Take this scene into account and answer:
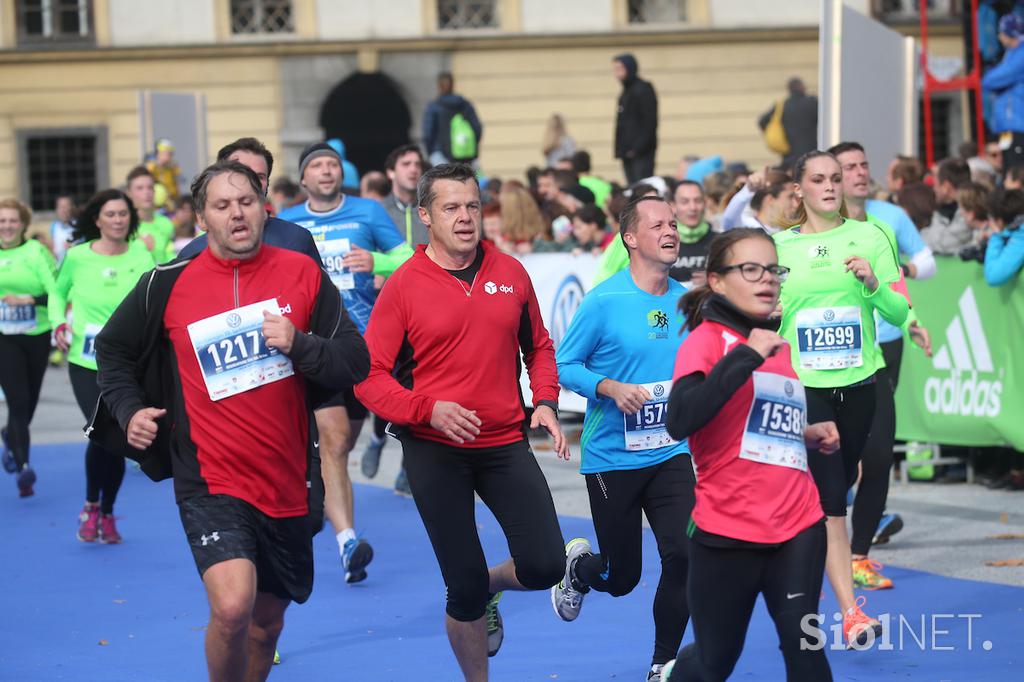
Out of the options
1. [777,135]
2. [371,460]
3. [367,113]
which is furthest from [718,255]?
[367,113]

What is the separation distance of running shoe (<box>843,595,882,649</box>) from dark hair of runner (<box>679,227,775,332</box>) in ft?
6.84

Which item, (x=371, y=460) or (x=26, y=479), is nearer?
(x=371, y=460)

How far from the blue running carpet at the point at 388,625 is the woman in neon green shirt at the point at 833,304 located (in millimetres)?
692

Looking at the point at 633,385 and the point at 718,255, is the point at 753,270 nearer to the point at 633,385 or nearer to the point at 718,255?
the point at 718,255

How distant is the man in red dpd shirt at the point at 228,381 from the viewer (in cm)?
538

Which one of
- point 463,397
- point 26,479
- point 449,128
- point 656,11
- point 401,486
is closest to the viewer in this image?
point 463,397

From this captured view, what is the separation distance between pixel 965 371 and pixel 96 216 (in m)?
5.80

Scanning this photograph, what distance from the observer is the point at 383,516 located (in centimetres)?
1100

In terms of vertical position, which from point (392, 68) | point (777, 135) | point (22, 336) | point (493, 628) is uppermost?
point (392, 68)

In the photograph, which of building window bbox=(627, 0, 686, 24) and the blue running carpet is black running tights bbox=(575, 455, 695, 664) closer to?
the blue running carpet

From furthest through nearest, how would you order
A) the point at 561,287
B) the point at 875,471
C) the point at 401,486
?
1. the point at 561,287
2. the point at 401,486
3. the point at 875,471

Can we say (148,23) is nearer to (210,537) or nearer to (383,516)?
(383,516)

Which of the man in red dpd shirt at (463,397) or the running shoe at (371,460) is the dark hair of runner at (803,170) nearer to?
the man in red dpd shirt at (463,397)

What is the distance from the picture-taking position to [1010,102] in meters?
15.0
